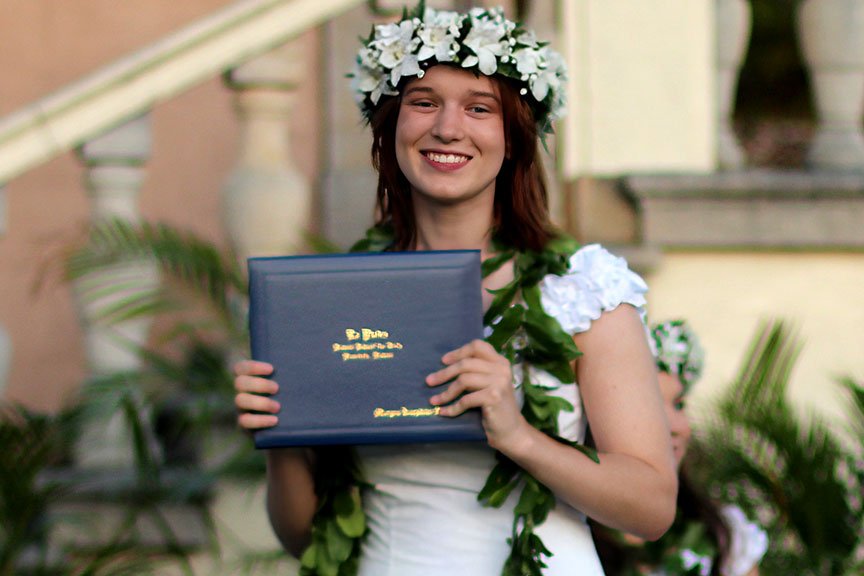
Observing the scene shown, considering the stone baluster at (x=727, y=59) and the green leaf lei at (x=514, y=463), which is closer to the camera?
the green leaf lei at (x=514, y=463)

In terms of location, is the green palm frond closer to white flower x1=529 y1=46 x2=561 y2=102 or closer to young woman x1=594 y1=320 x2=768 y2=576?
young woman x1=594 y1=320 x2=768 y2=576

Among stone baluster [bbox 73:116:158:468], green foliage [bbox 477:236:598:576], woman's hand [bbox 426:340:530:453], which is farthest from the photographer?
stone baluster [bbox 73:116:158:468]

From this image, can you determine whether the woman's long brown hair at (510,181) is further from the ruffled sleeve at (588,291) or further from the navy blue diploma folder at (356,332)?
the navy blue diploma folder at (356,332)

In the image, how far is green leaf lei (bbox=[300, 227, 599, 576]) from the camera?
198cm

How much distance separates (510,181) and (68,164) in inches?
155

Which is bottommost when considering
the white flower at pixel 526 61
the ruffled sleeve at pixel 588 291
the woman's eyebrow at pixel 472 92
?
the ruffled sleeve at pixel 588 291

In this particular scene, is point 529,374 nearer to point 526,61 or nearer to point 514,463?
point 514,463

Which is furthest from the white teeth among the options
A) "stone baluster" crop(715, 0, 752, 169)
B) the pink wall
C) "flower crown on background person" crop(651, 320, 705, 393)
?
the pink wall

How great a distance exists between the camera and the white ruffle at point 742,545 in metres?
2.91

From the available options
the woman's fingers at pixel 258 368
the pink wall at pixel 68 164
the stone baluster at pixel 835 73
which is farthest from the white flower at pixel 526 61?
the pink wall at pixel 68 164

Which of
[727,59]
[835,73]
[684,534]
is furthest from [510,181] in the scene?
[835,73]

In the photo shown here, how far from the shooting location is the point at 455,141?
1993mm

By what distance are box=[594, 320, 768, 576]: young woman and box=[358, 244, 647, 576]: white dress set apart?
2.32 ft

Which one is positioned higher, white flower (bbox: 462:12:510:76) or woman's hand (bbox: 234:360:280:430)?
white flower (bbox: 462:12:510:76)
